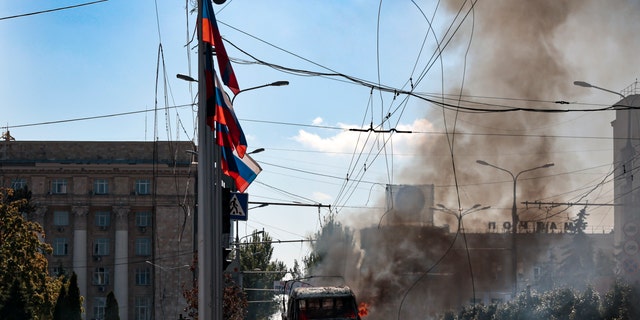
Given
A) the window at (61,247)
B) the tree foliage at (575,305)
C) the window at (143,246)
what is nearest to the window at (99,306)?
the window at (61,247)

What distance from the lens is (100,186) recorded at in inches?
3098

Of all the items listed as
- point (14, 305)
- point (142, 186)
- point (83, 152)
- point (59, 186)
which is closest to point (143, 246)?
point (142, 186)

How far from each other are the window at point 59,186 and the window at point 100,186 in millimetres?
2364

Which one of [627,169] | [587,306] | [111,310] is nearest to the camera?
[587,306]

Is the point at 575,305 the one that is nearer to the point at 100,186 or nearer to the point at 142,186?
the point at 142,186

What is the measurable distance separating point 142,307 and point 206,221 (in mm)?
64781

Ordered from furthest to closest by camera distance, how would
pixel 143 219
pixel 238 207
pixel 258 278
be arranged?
pixel 258 278 → pixel 143 219 → pixel 238 207

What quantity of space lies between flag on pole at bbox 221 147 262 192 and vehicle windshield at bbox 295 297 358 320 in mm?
9282

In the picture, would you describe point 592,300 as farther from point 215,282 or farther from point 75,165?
point 75,165

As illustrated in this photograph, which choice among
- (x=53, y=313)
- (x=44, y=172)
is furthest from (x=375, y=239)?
(x=44, y=172)

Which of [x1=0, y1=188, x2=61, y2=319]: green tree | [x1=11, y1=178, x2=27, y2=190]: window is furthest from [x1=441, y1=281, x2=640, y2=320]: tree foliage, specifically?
[x1=11, y1=178, x2=27, y2=190]: window

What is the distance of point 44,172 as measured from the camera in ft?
254

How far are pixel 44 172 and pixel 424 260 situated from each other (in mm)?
35359

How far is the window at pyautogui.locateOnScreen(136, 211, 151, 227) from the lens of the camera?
7894 cm
